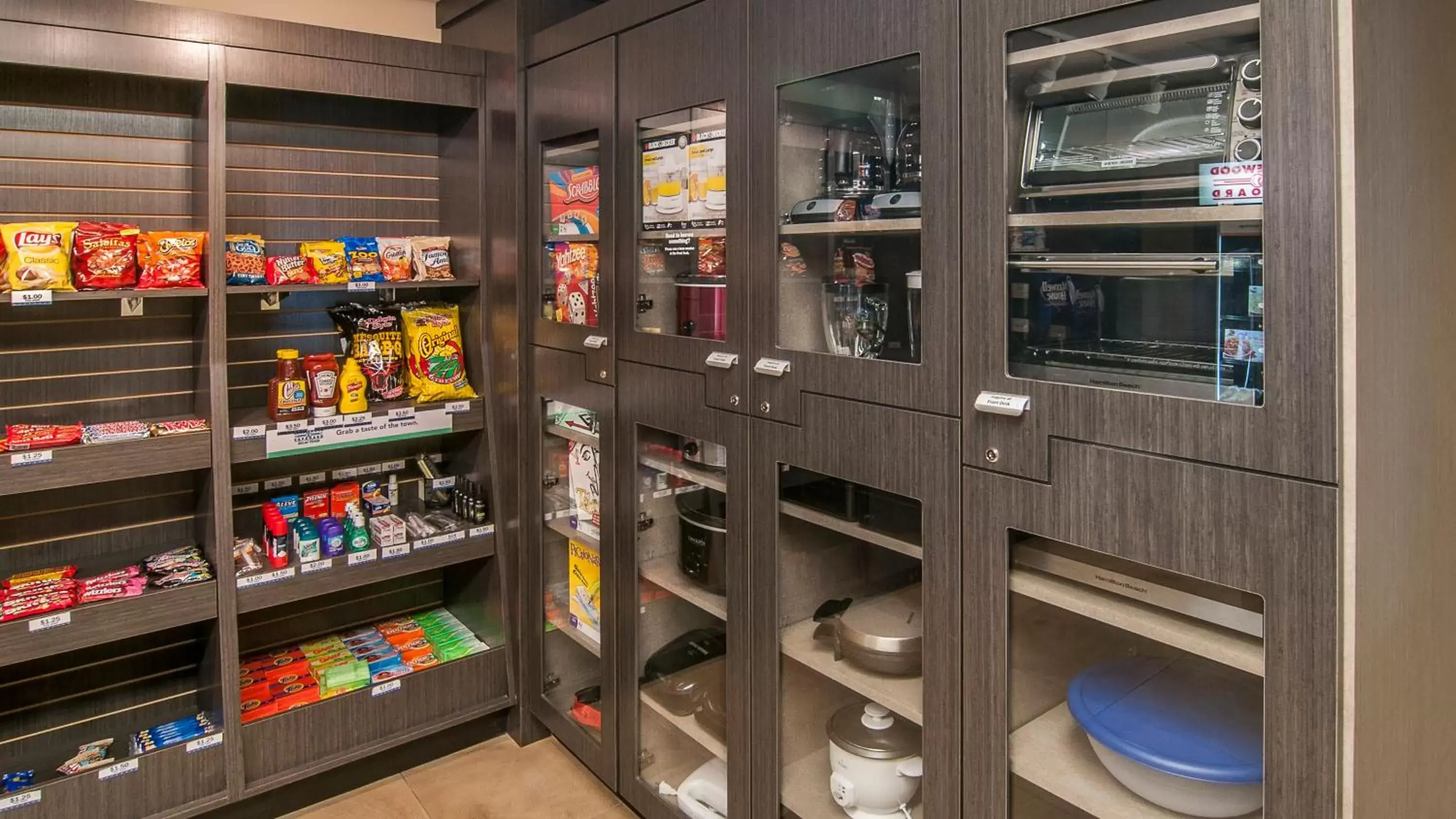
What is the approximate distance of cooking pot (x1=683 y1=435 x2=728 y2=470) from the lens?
7.16 feet

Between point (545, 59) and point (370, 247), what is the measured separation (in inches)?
30.4

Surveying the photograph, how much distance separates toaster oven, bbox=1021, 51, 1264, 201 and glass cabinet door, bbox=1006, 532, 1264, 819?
1.86ft

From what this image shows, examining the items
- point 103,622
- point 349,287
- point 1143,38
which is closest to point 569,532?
point 349,287

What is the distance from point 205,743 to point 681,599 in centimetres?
135

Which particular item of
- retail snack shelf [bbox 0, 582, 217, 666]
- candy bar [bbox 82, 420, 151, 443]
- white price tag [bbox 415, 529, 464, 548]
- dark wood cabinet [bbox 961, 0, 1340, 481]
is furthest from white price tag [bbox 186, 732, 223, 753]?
dark wood cabinet [bbox 961, 0, 1340, 481]

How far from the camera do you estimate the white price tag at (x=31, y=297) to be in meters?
2.21

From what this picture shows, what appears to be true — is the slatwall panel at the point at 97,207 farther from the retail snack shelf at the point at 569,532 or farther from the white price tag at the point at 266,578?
the retail snack shelf at the point at 569,532

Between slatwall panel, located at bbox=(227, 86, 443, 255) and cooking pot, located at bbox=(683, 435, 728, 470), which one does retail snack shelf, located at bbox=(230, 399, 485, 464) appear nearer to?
slatwall panel, located at bbox=(227, 86, 443, 255)

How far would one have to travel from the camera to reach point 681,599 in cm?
241

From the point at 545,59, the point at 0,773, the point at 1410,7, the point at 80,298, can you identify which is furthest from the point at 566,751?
the point at 1410,7

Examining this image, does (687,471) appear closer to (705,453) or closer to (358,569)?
(705,453)

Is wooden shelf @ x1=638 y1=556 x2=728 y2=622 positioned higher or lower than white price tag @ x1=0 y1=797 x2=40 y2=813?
higher

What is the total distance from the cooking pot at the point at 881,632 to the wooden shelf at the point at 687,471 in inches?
16.2

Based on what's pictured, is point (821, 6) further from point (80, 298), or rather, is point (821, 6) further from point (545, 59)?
point (80, 298)
